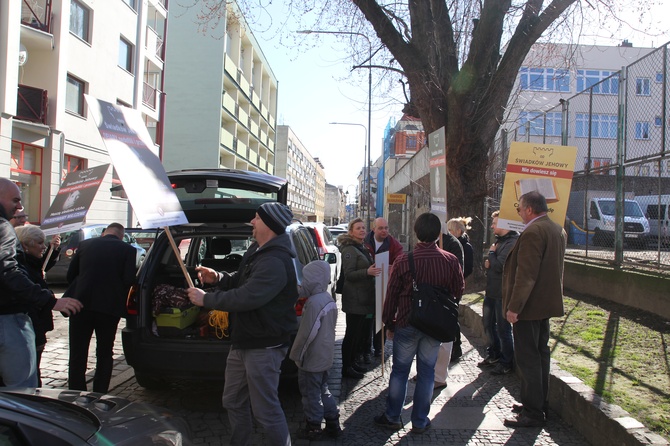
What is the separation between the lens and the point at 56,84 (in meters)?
17.2

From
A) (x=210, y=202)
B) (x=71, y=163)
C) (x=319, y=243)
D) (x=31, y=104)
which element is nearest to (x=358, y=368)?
(x=210, y=202)

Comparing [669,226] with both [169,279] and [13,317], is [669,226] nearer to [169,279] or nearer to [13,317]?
[169,279]

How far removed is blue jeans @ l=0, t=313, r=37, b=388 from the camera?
3340 millimetres

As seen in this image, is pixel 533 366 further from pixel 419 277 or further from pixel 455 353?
pixel 455 353

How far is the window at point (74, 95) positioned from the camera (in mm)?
18469

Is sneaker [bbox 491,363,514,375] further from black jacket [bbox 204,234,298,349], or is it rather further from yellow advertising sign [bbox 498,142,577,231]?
black jacket [bbox 204,234,298,349]

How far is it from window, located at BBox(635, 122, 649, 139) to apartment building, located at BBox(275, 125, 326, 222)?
173 feet

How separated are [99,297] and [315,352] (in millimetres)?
1981

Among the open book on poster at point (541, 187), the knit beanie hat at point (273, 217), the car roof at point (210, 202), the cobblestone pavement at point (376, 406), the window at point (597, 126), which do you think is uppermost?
the window at point (597, 126)

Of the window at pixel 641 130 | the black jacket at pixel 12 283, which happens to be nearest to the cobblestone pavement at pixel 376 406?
the black jacket at pixel 12 283

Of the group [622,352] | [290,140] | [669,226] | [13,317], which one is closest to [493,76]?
[669,226]

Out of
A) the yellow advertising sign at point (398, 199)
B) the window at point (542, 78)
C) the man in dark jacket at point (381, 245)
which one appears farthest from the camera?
the yellow advertising sign at point (398, 199)

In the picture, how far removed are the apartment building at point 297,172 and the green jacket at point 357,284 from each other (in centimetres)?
5419

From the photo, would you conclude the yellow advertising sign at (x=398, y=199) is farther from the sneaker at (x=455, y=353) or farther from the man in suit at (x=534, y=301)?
the man in suit at (x=534, y=301)
